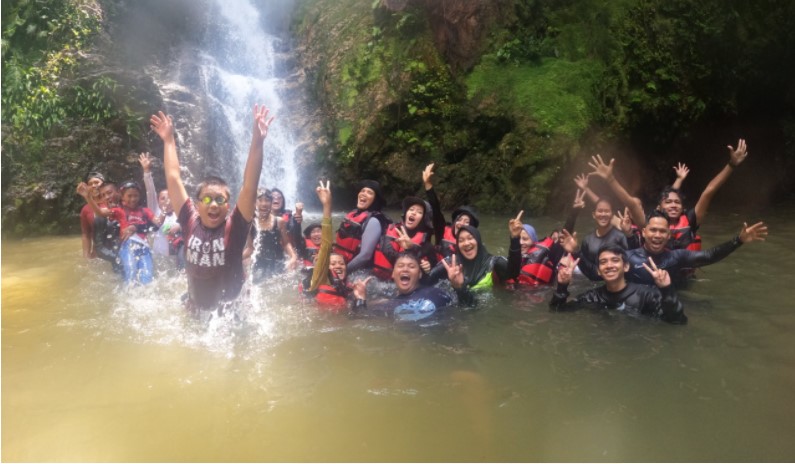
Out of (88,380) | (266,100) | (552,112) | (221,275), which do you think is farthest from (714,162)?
(88,380)

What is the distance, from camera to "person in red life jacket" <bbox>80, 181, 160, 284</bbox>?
21.1 ft

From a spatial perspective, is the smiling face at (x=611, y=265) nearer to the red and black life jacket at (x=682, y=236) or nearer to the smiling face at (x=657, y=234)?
the smiling face at (x=657, y=234)

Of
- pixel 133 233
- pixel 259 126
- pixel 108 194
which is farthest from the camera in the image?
pixel 108 194

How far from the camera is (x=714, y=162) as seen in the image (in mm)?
12781

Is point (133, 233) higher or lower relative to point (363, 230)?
lower

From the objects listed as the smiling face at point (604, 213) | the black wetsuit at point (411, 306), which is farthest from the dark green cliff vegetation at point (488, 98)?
the black wetsuit at point (411, 306)

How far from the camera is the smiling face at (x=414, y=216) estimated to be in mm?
6164

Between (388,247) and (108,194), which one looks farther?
(108,194)

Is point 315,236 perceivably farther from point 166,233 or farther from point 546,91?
point 546,91

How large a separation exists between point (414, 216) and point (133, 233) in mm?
3485

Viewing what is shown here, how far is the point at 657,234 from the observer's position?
5.13 meters

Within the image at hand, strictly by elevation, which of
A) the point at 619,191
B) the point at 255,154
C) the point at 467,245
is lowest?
the point at 467,245

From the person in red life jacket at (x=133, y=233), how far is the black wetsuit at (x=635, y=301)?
15.7 ft

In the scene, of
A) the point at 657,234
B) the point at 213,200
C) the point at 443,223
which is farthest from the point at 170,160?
the point at 657,234
